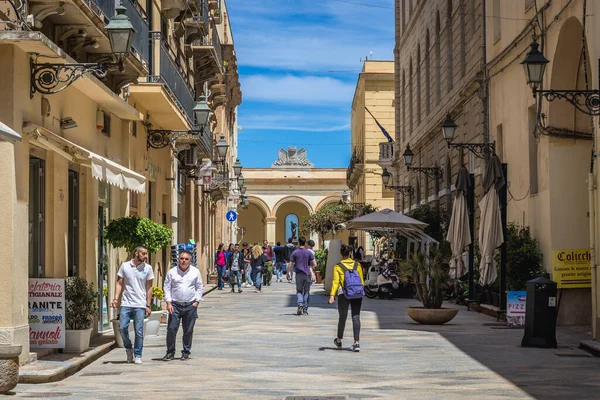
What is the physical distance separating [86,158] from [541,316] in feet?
21.7

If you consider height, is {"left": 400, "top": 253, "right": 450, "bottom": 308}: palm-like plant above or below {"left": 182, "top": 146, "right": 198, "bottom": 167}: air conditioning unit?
below

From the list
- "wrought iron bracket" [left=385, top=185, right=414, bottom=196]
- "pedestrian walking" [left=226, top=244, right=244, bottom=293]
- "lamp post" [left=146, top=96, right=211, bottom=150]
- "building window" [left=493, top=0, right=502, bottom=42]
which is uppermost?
"building window" [left=493, top=0, right=502, bottom=42]

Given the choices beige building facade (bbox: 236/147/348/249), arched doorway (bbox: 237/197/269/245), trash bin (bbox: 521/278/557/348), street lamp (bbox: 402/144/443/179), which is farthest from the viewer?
arched doorway (bbox: 237/197/269/245)

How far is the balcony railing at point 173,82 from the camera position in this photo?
2142 cm

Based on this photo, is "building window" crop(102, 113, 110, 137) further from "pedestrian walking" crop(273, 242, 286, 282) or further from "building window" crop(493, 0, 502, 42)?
"pedestrian walking" crop(273, 242, 286, 282)

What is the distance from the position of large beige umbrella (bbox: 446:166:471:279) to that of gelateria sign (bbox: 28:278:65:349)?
12.4m

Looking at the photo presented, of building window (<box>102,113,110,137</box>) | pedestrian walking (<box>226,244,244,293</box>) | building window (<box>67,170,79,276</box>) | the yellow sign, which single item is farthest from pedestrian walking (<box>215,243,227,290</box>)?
building window (<box>67,170,79,276</box>)

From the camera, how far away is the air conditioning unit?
30.6 meters

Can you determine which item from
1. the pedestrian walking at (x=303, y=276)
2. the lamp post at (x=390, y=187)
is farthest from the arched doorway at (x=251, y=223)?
the pedestrian walking at (x=303, y=276)

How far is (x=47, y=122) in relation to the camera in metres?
13.9

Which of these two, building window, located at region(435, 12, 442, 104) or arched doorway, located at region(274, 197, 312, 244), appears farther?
arched doorway, located at region(274, 197, 312, 244)

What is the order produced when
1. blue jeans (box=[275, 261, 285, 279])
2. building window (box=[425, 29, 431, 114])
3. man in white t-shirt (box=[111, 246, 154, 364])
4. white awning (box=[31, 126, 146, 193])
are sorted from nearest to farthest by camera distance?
white awning (box=[31, 126, 146, 193]), man in white t-shirt (box=[111, 246, 154, 364]), building window (box=[425, 29, 431, 114]), blue jeans (box=[275, 261, 285, 279])

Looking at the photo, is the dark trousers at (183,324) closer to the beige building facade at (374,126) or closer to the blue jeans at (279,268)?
the blue jeans at (279,268)

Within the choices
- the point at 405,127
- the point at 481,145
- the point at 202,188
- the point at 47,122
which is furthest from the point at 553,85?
the point at 405,127
